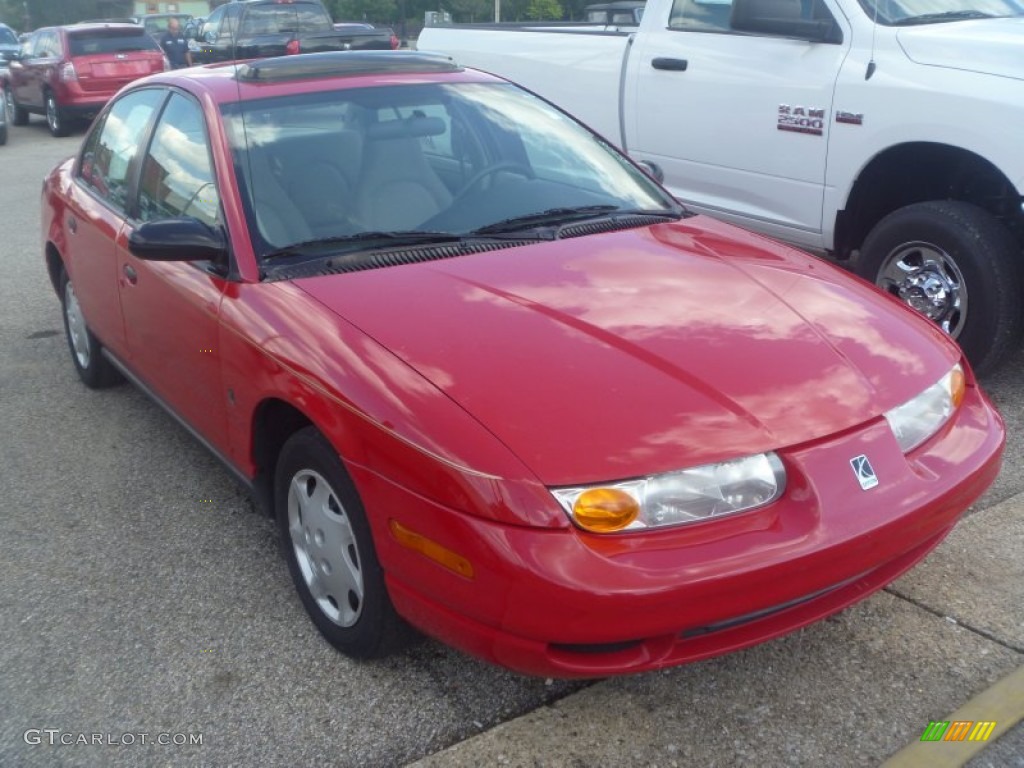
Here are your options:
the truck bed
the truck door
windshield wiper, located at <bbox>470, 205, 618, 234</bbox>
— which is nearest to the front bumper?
windshield wiper, located at <bbox>470, 205, 618, 234</bbox>

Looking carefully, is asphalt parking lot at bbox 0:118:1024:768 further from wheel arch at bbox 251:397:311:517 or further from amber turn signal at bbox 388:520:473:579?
amber turn signal at bbox 388:520:473:579

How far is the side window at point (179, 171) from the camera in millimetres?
3590

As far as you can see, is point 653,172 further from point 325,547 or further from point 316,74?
point 325,547

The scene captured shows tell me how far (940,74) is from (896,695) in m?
3.11

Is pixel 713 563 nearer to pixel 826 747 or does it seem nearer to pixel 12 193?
pixel 826 747

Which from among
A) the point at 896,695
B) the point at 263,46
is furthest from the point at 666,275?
the point at 263,46

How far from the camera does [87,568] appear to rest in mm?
3605

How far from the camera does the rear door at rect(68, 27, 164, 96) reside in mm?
16109

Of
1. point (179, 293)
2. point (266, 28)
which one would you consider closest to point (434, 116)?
point (179, 293)

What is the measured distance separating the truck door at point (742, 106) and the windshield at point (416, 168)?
1.59 meters

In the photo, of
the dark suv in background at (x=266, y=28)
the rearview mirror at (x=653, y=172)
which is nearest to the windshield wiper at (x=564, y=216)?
the rearview mirror at (x=653, y=172)

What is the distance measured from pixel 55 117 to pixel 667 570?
16.5 meters

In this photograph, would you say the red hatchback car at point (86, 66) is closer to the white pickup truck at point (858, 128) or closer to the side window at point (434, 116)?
the white pickup truck at point (858, 128)

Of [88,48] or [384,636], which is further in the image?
[88,48]
